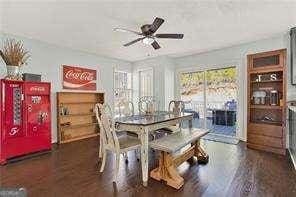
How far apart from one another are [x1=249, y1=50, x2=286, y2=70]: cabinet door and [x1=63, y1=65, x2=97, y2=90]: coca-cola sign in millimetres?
4242

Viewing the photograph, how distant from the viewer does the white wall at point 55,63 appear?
14.0 ft

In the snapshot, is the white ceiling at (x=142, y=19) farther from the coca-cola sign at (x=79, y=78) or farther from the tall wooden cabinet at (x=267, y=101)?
the coca-cola sign at (x=79, y=78)

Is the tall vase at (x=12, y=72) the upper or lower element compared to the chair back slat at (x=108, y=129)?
upper

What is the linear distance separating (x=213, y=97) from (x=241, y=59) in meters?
1.37

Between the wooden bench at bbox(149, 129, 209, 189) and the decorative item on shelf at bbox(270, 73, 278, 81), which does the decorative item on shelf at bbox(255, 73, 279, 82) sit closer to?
the decorative item on shelf at bbox(270, 73, 278, 81)

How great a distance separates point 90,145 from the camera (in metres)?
4.50

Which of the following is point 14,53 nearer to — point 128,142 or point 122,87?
point 128,142

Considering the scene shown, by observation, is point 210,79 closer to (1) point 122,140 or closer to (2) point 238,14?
(2) point 238,14

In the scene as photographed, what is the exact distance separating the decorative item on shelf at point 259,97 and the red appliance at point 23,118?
15.2ft

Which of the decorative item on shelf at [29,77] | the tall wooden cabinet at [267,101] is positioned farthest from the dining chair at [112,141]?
the tall wooden cabinet at [267,101]

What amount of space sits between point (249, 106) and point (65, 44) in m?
4.63

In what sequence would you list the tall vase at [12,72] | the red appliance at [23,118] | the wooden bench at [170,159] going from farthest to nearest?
the tall vase at [12,72]
the red appliance at [23,118]
the wooden bench at [170,159]

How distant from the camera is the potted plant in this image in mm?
3547

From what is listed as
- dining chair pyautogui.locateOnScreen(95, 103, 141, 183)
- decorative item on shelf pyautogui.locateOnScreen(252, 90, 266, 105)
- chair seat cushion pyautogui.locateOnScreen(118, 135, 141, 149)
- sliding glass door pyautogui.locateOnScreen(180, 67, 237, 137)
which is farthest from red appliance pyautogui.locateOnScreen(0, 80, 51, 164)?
decorative item on shelf pyautogui.locateOnScreen(252, 90, 266, 105)
